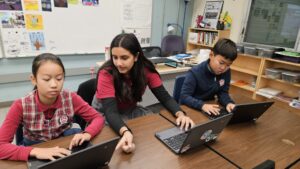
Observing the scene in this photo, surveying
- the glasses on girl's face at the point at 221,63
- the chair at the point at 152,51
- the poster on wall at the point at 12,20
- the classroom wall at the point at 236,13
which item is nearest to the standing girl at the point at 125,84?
the glasses on girl's face at the point at 221,63

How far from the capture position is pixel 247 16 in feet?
11.6

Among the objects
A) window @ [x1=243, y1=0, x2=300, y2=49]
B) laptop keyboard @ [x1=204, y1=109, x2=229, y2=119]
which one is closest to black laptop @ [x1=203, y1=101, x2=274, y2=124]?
laptop keyboard @ [x1=204, y1=109, x2=229, y2=119]

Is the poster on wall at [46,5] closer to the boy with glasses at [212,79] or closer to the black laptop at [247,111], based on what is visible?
the boy with glasses at [212,79]

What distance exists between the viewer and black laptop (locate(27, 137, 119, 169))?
66 centimetres

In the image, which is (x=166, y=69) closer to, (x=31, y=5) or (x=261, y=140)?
(x=261, y=140)

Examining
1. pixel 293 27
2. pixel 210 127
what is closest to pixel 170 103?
pixel 210 127

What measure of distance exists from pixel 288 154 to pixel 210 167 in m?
0.44

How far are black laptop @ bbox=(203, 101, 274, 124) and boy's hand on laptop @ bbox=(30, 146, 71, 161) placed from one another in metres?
0.88

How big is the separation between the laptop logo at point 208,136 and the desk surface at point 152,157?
5 cm

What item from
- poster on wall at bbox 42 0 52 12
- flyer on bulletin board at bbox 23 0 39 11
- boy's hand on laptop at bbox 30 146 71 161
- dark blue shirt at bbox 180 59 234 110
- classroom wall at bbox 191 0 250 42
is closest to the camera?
boy's hand on laptop at bbox 30 146 71 161

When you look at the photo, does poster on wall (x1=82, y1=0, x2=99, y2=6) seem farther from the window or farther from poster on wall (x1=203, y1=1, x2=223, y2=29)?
the window

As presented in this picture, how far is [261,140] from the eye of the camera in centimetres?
113

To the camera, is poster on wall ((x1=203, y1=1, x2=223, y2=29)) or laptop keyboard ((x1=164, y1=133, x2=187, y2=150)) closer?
laptop keyboard ((x1=164, y1=133, x2=187, y2=150))

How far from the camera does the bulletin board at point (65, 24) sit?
2.74m
